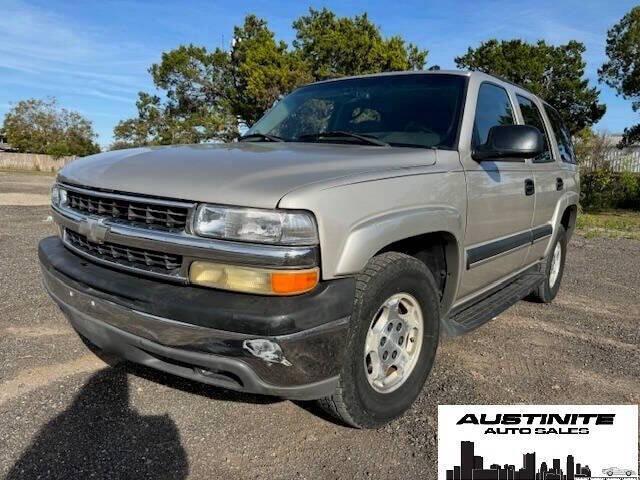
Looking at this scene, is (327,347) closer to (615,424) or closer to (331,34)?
(615,424)

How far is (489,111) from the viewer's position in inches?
145

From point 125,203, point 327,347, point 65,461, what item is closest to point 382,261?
point 327,347

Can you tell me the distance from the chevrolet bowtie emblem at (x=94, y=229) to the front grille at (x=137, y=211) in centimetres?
6

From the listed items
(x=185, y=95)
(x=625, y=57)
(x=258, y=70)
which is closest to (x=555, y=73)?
(x=625, y=57)

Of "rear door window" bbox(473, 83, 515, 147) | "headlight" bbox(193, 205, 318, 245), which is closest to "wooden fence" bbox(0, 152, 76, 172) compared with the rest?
"rear door window" bbox(473, 83, 515, 147)

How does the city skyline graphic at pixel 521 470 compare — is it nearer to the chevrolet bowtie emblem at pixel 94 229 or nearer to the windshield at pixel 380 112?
the windshield at pixel 380 112

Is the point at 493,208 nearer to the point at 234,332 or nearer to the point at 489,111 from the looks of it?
the point at 489,111

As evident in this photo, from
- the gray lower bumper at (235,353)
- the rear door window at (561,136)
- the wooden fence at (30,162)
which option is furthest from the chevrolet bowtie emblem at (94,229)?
the wooden fence at (30,162)

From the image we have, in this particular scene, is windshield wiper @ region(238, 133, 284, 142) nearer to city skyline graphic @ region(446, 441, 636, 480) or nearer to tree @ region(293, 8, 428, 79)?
city skyline graphic @ region(446, 441, 636, 480)

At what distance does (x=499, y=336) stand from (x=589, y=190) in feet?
58.2

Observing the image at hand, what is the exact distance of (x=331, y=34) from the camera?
2575cm

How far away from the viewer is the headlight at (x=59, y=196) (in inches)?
119

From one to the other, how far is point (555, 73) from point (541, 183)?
24860 millimetres

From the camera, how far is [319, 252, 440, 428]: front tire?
2359 millimetres
